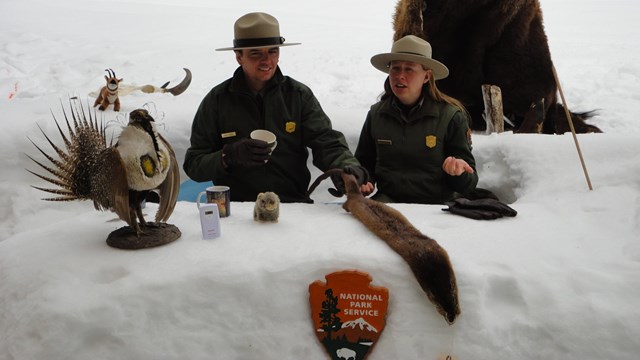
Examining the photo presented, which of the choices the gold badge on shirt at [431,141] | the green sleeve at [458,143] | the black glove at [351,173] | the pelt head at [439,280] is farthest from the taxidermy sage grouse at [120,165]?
the green sleeve at [458,143]

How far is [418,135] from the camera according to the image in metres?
2.34

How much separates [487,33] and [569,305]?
286 cm

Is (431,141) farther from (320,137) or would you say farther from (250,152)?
(250,152)

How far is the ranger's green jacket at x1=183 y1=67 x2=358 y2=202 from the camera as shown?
7.77 feet

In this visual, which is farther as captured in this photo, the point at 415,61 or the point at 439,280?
the point at 415,61

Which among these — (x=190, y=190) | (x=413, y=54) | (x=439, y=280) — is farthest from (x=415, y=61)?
(x=190, y=190)

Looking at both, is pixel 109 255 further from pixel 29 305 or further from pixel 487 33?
pixel 487 33

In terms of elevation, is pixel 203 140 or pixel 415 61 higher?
pixel 415 61

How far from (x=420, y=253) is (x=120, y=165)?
97cm

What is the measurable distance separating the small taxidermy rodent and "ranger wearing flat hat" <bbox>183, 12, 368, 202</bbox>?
0.43 meters

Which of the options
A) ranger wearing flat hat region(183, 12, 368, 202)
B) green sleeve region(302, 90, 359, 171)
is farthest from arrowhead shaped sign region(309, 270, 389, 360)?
green sleeve region(302, 90, 359, 171)

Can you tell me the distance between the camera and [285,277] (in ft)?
4.87

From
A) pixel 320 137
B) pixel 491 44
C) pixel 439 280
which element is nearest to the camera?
pixel 439 280

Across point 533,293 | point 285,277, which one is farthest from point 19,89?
point 533,293
